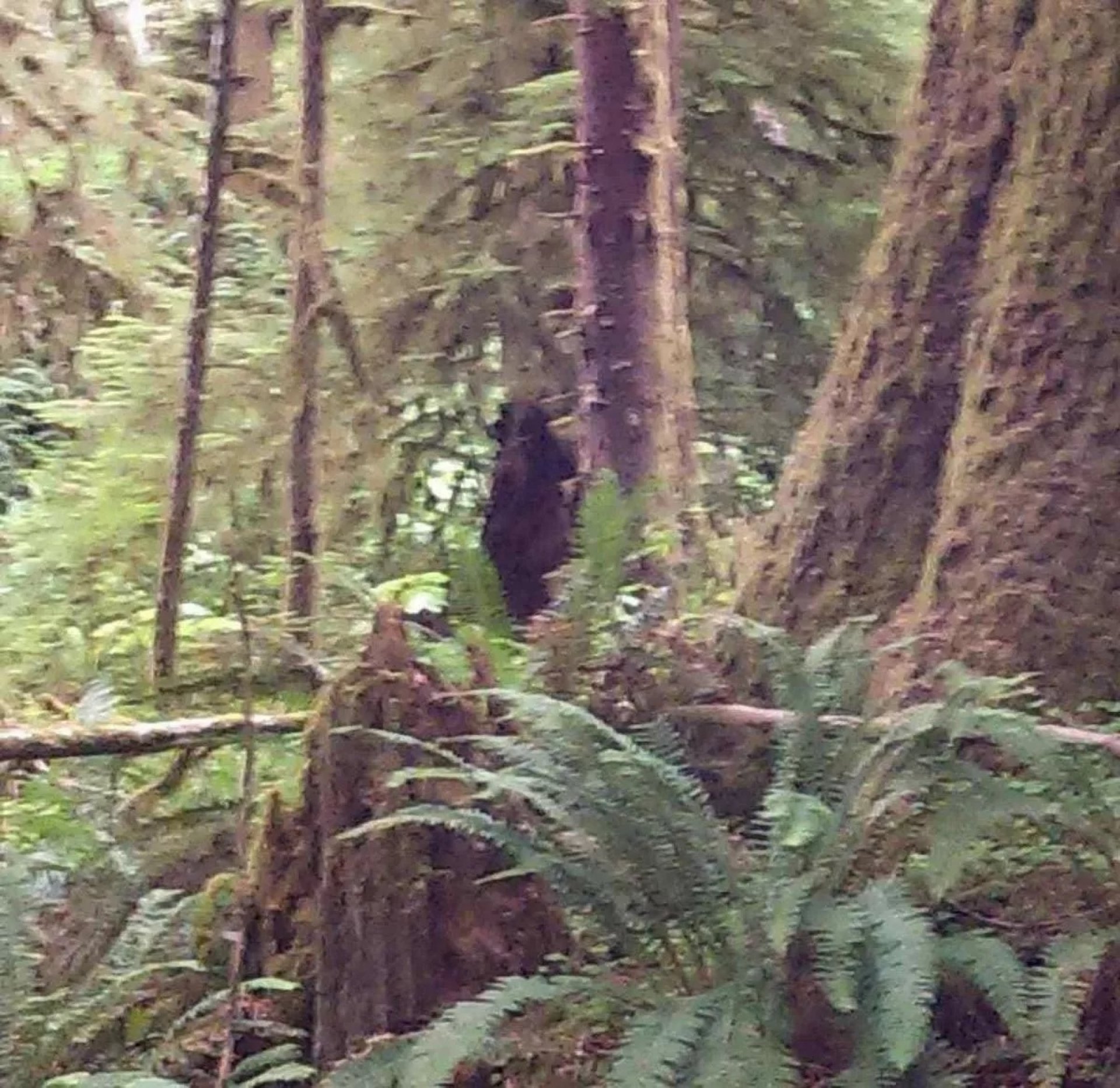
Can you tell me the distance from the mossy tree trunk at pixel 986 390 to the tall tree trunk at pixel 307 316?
54.4 inches

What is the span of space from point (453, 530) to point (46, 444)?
3.58 m

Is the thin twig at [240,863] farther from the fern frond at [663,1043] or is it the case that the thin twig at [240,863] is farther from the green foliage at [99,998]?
the fern frond at [663,1043]

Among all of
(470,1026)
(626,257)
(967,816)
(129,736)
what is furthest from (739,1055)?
(626,257)

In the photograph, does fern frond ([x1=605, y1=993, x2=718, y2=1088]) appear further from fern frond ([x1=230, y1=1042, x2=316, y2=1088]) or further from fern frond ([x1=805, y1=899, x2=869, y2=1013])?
fern frond ([x1=230, y1=1042, x2=316, y2=1088])

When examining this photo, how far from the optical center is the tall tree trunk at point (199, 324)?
501 cm

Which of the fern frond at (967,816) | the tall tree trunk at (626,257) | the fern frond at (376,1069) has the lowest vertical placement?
the fern frond at (376,1069)

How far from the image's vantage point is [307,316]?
5.34 m

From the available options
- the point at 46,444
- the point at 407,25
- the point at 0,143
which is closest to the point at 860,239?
the point at 407,25

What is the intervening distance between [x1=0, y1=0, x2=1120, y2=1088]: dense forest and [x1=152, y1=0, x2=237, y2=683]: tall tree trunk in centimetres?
2

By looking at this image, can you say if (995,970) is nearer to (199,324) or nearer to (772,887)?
(772,887)

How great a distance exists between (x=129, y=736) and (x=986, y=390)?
7.42 feet

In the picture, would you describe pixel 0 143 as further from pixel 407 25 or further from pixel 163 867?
pixel 163 867

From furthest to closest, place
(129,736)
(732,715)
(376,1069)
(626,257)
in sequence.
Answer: (626,257) < (732,715) < (129,736) < (376,1069)

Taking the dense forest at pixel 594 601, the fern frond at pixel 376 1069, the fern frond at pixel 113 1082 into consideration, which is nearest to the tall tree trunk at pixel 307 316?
the dense forest at pixel 594 601
